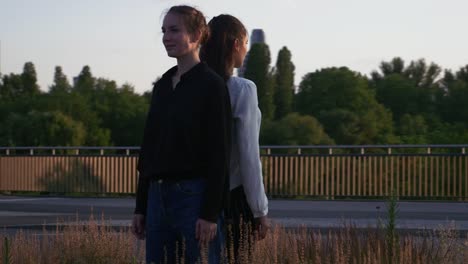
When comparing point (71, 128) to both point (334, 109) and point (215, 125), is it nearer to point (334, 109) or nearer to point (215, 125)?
point (334, 109)

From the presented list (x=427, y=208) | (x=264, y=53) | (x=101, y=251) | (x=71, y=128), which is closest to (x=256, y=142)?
(x=101, y=251)

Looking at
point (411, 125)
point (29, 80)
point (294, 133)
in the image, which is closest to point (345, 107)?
point (411, 125)

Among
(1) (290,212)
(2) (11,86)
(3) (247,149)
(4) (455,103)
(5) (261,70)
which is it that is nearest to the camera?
(3) (247,149)

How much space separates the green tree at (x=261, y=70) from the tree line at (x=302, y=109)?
7 centimetres

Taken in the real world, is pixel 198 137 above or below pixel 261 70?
below

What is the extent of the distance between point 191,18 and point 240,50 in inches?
17.6

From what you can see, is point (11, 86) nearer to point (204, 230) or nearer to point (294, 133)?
point (294, 133)

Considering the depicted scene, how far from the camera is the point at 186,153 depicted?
4445 millimetres

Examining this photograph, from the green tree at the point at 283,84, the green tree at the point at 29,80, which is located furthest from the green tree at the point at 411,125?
the green tree at the point at 29,80

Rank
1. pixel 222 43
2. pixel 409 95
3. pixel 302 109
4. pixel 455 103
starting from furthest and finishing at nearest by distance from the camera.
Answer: pixel 409 95 → pixel 302 109 → pixel 455 103 → pixel 222 43

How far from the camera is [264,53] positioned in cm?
8081

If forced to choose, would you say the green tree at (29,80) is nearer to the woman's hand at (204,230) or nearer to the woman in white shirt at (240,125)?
the woman in white shirt at (240,125)

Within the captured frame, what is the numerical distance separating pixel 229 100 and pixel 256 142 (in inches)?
12.4

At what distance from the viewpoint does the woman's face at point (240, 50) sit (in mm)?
4934
